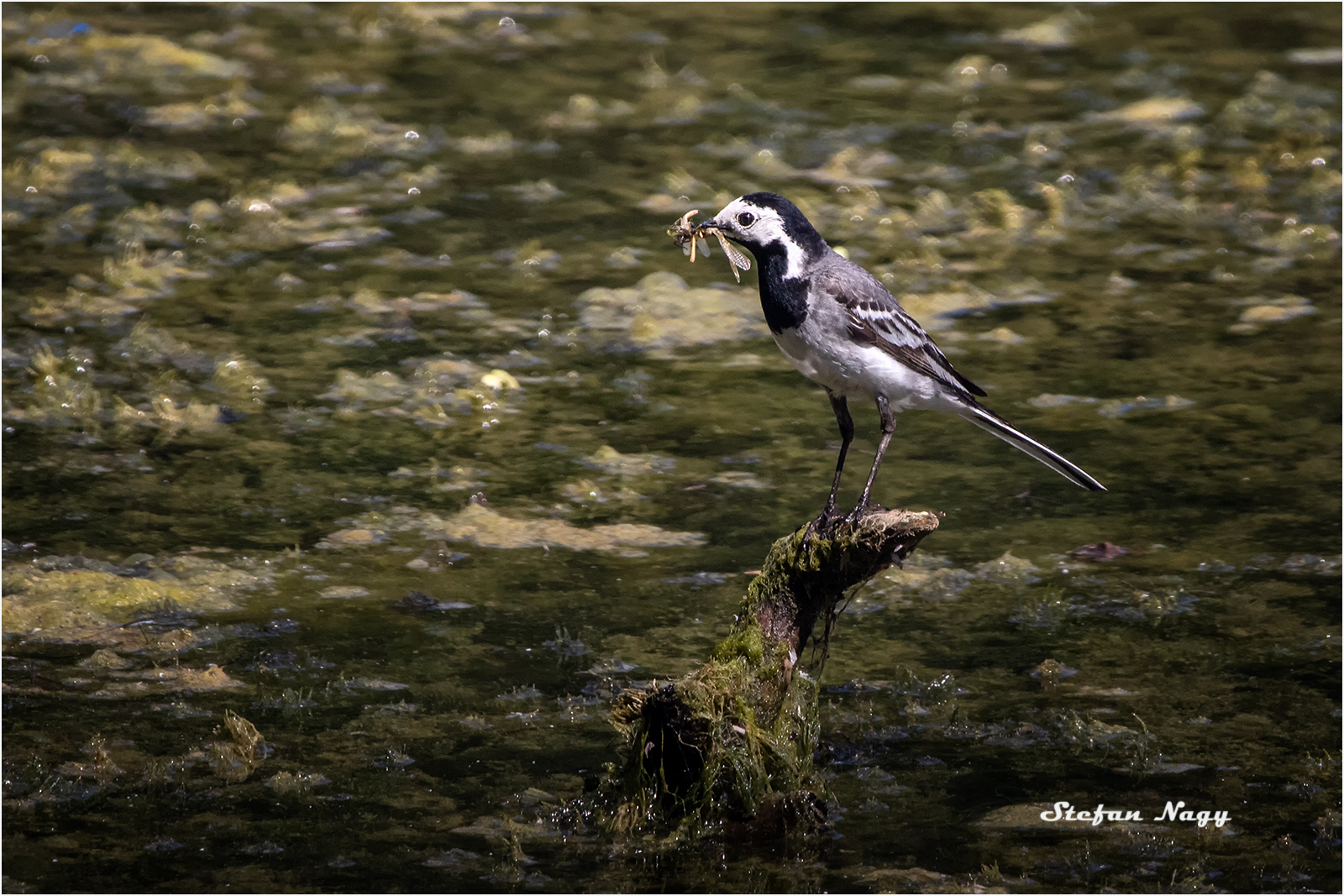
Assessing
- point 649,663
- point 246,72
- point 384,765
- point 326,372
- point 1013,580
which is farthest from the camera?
point 246,72

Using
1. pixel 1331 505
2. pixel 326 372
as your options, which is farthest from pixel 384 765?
pixel 1331 505

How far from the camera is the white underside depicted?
5.71 metres

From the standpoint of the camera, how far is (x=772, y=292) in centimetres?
577

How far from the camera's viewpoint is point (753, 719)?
17.4 feet

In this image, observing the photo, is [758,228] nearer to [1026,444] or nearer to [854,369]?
[854,369]

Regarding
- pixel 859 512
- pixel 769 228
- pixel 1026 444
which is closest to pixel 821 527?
pixel 859 512

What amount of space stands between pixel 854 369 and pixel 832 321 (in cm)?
20

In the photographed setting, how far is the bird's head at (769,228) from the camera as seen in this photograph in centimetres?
573

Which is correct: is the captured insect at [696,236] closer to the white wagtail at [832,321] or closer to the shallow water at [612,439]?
the white wagtail at [832,321]

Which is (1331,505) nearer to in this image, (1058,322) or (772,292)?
(1058,322)

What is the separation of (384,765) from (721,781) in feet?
4.09

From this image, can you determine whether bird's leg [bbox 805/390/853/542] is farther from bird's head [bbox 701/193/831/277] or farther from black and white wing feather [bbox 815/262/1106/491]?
bird's head [bbox 701/193/831/277]

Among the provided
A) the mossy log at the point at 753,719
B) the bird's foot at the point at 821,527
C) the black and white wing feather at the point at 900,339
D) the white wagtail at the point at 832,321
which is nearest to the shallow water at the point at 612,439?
the mossy log at the point at 753,719

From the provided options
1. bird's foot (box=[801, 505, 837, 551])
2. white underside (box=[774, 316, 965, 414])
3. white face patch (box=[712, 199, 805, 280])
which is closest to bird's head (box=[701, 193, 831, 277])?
white face patch (box=[712, 199, 805, 280])
